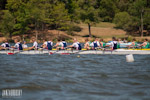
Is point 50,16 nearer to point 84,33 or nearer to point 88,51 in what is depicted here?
point 84,33

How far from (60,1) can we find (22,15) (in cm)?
1472

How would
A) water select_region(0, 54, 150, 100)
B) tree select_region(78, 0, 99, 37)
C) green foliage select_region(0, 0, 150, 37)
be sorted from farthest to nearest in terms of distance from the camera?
tree select_region(78, 0, 99, 37)
green foliage select_region(0, 0, 150, 37)
water select_region(0, 54, 150, 100)

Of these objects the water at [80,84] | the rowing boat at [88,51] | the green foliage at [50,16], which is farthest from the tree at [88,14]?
the water at [80,84]

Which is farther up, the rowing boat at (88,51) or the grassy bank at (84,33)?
the grassy bank at (84,33)

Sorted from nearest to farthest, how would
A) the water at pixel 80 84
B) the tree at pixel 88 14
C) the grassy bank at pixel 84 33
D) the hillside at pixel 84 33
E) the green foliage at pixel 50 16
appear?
the water at pixel 80 84 < the green foliage at pixel 50 16 < the grassy bank at pixel 84 33 < the hillside at pixel 84 33 < the tree at pixel 88 14

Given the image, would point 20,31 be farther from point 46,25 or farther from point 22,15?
point 46,25

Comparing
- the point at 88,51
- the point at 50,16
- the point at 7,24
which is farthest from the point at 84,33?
the point at 88,51

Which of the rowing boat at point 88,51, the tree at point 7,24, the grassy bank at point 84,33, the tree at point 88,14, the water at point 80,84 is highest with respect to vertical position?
the tree at point 88,14

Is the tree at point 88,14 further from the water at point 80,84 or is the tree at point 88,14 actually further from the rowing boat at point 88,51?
the water at point 80,84

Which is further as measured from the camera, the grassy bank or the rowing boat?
the grassy bank

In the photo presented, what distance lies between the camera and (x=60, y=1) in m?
72.1

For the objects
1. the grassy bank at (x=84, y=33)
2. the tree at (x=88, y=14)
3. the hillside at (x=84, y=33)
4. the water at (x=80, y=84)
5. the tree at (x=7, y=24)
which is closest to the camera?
the water at (x=80, y=84)

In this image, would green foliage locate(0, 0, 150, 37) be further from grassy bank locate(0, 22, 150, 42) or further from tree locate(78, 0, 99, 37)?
grassy bank locate(0, 22, 150, 42)

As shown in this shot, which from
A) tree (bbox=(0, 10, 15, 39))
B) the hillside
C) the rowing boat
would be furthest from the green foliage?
the rowing boat
